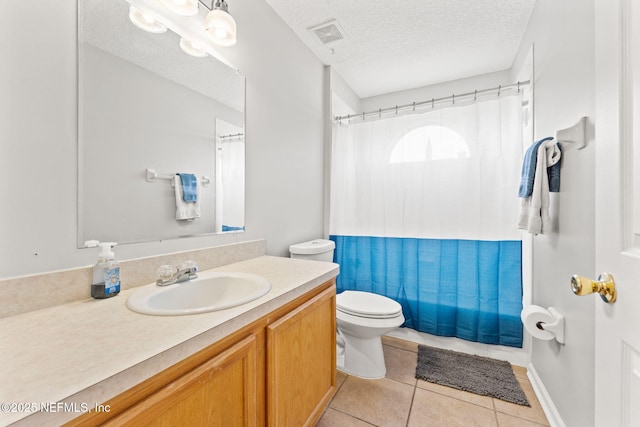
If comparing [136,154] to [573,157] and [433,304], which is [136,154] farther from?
[433,304]

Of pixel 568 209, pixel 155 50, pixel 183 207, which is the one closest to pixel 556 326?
pixel 568 209

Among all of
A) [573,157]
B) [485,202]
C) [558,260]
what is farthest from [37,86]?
[485,202]

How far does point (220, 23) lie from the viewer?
115 cm

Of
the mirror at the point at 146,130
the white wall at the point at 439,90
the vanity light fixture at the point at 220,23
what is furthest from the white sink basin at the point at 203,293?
the white wall at the point at 439,90

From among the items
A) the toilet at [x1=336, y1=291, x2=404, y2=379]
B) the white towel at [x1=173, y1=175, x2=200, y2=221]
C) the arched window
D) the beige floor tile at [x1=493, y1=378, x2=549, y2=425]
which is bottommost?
the beige floor tile at [x1=493, y1=378, x2=549, y2=425]

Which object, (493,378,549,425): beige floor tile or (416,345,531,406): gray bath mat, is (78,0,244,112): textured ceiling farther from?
(493,378,549,425): beige floor tile

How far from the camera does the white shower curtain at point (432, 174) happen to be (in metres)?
1.87

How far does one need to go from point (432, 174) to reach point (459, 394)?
5.03ft

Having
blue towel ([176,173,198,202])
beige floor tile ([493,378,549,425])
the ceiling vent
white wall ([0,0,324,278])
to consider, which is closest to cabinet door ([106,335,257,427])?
white wall ([0,0,324,278])

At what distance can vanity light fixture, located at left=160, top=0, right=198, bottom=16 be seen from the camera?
1.07 meters

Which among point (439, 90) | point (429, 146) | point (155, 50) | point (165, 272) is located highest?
point (439, 90)

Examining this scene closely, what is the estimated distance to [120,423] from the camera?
49 cm

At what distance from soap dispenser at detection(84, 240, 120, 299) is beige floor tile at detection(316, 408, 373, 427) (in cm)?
123

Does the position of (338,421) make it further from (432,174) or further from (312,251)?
(432,174)
